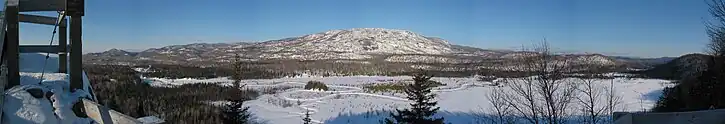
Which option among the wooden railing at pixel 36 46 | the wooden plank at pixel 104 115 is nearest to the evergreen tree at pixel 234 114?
the wooden railing at pixel 36 46

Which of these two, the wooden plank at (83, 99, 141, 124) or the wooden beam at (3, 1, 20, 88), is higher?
the wooden beam at (3, 1, 20, 88)

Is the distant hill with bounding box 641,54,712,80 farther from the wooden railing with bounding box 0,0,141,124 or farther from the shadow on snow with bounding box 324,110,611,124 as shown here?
the wooden railing with bounding box 0,0,141,124

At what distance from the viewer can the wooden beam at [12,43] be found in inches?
139

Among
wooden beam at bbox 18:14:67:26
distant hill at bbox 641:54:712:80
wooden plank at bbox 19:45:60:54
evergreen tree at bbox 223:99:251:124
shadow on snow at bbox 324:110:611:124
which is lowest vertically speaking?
shadow on snow at bbox 324:110:611:124

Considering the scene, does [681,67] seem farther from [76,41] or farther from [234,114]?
[76,41]

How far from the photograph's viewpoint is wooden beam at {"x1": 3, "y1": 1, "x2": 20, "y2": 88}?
353 centimetres

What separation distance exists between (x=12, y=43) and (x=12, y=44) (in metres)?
0.01

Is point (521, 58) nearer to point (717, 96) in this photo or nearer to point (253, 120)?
point (717, 96)

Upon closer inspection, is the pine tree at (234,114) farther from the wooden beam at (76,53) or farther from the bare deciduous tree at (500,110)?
the wooden beam at (76,53)

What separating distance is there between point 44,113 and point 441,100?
40804 millimetres

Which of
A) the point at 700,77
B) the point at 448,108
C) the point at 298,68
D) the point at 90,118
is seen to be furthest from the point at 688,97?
the point at 298,68

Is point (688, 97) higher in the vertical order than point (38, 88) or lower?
lower

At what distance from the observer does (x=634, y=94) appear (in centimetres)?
3797

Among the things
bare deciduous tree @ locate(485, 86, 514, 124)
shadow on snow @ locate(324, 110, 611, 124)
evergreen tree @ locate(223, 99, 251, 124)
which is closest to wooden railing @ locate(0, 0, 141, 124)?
bare deciduous tree @ locate(485, 86, 514, 124)
